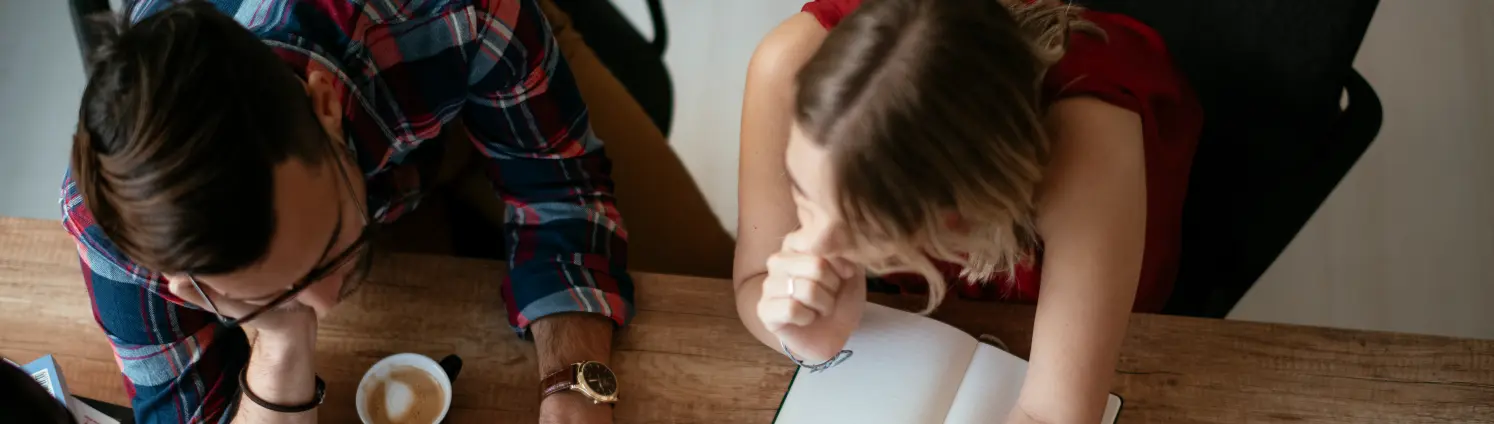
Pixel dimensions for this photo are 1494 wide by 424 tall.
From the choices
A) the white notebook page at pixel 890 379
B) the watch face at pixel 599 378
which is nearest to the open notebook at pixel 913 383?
the white notebook page at pixel 890 379

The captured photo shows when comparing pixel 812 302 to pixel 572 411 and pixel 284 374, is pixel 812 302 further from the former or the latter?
pixel 284 374

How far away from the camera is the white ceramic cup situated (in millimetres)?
873

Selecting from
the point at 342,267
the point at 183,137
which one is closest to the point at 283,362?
the point at 342,267

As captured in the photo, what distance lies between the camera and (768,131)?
89 cm

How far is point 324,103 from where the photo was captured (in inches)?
28.1

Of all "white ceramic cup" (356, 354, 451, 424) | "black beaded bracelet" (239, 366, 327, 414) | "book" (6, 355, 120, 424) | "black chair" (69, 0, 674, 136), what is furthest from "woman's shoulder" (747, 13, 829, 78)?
"black chair" (69, 0, 674, 136)

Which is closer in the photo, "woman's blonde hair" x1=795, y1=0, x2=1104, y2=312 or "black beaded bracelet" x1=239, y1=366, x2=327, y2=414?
"woman's blonde hair" x1=795, y1=0, x2=1104, y2=312

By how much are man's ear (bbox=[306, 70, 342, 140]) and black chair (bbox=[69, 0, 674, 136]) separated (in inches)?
39.8

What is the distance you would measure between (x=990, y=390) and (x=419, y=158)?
2.27 ft

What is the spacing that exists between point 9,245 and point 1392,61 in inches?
82.2

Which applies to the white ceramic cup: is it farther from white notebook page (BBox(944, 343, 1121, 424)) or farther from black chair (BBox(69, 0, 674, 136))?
black chair (BBox(69, 0, 674, 136))

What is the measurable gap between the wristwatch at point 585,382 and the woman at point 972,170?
0.15m

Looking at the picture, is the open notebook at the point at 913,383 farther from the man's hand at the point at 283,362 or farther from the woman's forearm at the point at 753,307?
the man's hand at the point at 283,362

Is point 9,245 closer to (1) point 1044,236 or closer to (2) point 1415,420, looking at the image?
(1) point 1044,236
